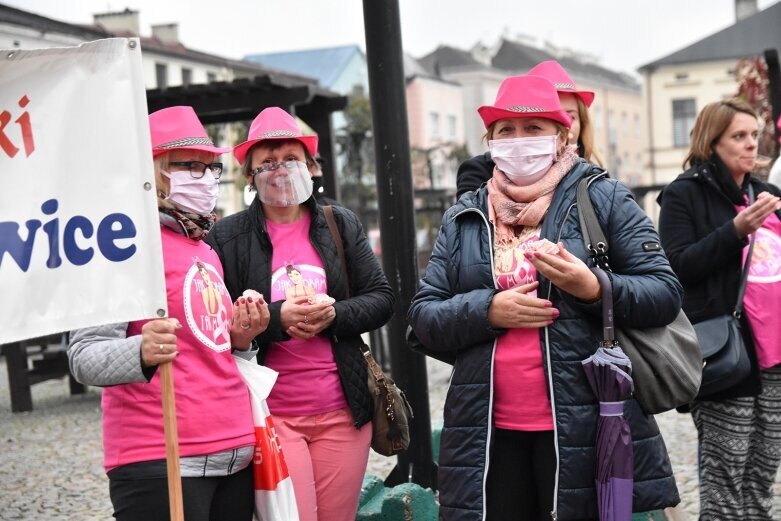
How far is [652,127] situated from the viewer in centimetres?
6319

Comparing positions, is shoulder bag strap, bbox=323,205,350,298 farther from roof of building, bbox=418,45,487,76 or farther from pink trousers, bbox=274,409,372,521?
roof of building, bbox=418,45,487,76

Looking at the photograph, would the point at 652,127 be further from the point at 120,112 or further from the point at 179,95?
the point at 120,112

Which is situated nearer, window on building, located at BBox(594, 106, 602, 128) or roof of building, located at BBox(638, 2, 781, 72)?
roof of building, located at BBox(638, 2, 781, 72)

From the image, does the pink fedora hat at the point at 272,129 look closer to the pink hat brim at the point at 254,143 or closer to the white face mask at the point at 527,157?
the pink hat brim at the point at 254,143

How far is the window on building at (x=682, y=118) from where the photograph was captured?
6272cm

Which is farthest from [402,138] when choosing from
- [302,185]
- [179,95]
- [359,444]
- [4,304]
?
[179,95]

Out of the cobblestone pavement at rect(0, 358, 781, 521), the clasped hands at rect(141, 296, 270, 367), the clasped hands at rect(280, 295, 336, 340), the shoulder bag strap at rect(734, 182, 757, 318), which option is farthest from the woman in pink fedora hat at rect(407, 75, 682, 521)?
the shoulder bag strap at rect(734, 182, 757, 318)

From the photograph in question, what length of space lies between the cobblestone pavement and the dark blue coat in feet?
4.36

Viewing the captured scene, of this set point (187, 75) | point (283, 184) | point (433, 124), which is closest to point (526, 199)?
point (283, 184)

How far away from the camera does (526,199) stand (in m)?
3.55

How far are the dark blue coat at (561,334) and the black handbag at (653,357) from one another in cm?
3

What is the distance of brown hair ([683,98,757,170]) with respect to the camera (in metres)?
4.95

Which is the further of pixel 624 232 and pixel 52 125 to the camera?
pixel 624 232

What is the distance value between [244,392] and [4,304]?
34.0 inches
